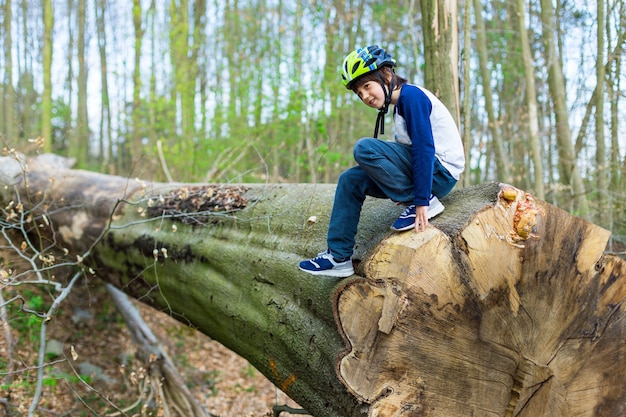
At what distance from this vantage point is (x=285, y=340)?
2895mm

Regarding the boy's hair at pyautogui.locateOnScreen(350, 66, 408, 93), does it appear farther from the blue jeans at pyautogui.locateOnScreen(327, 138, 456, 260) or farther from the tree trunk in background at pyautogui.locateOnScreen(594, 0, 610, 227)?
the tree trunk in background at pyautogui.locateOnScreen(594, 0, 610, 227)

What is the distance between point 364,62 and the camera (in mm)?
2559

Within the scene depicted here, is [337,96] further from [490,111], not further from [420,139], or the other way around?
[420,139]

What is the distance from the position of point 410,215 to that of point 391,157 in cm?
35

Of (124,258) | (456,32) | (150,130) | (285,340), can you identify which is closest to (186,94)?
(150,130)

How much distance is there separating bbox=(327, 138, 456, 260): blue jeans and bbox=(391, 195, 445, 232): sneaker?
12 cm

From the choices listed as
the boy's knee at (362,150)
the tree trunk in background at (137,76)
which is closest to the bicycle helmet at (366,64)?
the boy's knee at (362,150)

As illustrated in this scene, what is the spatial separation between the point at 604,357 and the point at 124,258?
12.8 ft

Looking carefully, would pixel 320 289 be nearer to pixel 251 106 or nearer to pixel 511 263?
pixel 511 263

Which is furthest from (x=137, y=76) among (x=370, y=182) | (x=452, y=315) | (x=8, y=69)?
(x=452, y=315)

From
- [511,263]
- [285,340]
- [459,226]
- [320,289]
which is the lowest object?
[285,340]

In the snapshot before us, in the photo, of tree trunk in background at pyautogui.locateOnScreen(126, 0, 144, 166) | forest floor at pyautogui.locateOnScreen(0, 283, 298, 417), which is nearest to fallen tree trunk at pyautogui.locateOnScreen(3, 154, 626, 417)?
forest floor at pyautogui.locateOnScreen(0, 283, 298, 417)

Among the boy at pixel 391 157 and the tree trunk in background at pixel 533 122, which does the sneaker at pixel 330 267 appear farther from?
the tree trunk in background at pixel 533 122

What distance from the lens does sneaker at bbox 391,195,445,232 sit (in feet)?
7.70
